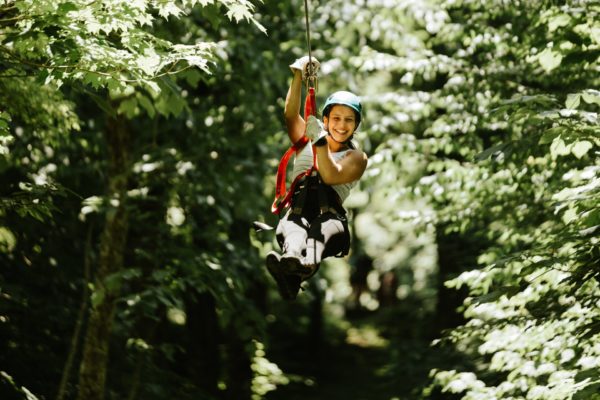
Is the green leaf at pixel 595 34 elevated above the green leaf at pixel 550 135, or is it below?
above

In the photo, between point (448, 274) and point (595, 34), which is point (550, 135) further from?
point (448, 274)

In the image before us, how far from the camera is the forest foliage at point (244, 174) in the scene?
380cm

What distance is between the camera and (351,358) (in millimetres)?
17547

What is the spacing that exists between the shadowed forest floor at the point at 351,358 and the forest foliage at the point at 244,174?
1045 millimetres

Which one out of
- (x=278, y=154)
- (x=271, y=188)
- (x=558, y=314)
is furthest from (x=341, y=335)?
(x=558, y=314)

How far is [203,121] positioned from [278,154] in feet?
3.12

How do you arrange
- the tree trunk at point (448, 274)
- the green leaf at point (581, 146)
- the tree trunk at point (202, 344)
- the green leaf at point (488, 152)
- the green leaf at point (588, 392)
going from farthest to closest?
the tree trunk at point (202, 344)
the tree trunk at point (448, 274)
the green leaf at point (488, 152)
the green leaf at point (581, 146)
the green leaf at point (588, 392)

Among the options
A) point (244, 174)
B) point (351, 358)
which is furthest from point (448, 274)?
point (351, 358)

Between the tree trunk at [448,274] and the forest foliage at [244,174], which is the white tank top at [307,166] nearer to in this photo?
the forest foliage at [244,174]

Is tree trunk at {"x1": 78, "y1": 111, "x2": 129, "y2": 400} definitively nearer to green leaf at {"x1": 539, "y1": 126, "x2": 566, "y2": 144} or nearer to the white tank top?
the white tank top

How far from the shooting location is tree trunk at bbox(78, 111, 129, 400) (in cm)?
626

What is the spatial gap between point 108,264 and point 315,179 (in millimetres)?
3628

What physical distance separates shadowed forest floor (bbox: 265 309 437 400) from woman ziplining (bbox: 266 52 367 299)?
18.8ft

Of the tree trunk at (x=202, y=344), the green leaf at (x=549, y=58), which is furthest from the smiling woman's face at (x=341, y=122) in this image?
the tree trunk at (x=202, y=344)
